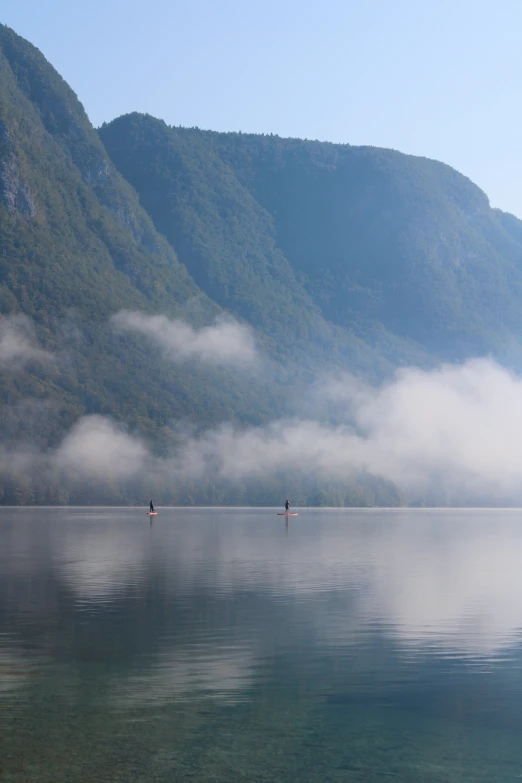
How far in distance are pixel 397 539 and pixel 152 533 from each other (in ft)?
83.0

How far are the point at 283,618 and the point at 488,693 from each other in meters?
15.1

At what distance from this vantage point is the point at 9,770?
76.3 feet

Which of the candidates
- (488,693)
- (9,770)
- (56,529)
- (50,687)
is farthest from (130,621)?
(56,529)

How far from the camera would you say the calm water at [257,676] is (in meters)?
24.1

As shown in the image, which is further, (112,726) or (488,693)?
(488,693)

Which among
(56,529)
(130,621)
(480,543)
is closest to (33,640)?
(130,621)

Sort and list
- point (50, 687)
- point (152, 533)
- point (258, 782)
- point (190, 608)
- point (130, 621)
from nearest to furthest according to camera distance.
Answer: point (258, 782)
point (50, 687)
point (130, 621)
point (190, 608)
point (152, 533)

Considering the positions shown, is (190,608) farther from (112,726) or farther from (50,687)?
(112,726)

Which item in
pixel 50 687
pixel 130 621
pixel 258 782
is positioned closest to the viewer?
pixel 258 782

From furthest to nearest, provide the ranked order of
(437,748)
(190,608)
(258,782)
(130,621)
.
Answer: (190,608), (130,621), (437,748), (258,782)

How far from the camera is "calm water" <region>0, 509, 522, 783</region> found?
24.1m

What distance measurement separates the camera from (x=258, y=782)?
22.6 metres

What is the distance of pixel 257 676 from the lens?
3238 centimetres

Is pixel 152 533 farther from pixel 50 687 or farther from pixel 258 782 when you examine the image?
pixel 258 782
